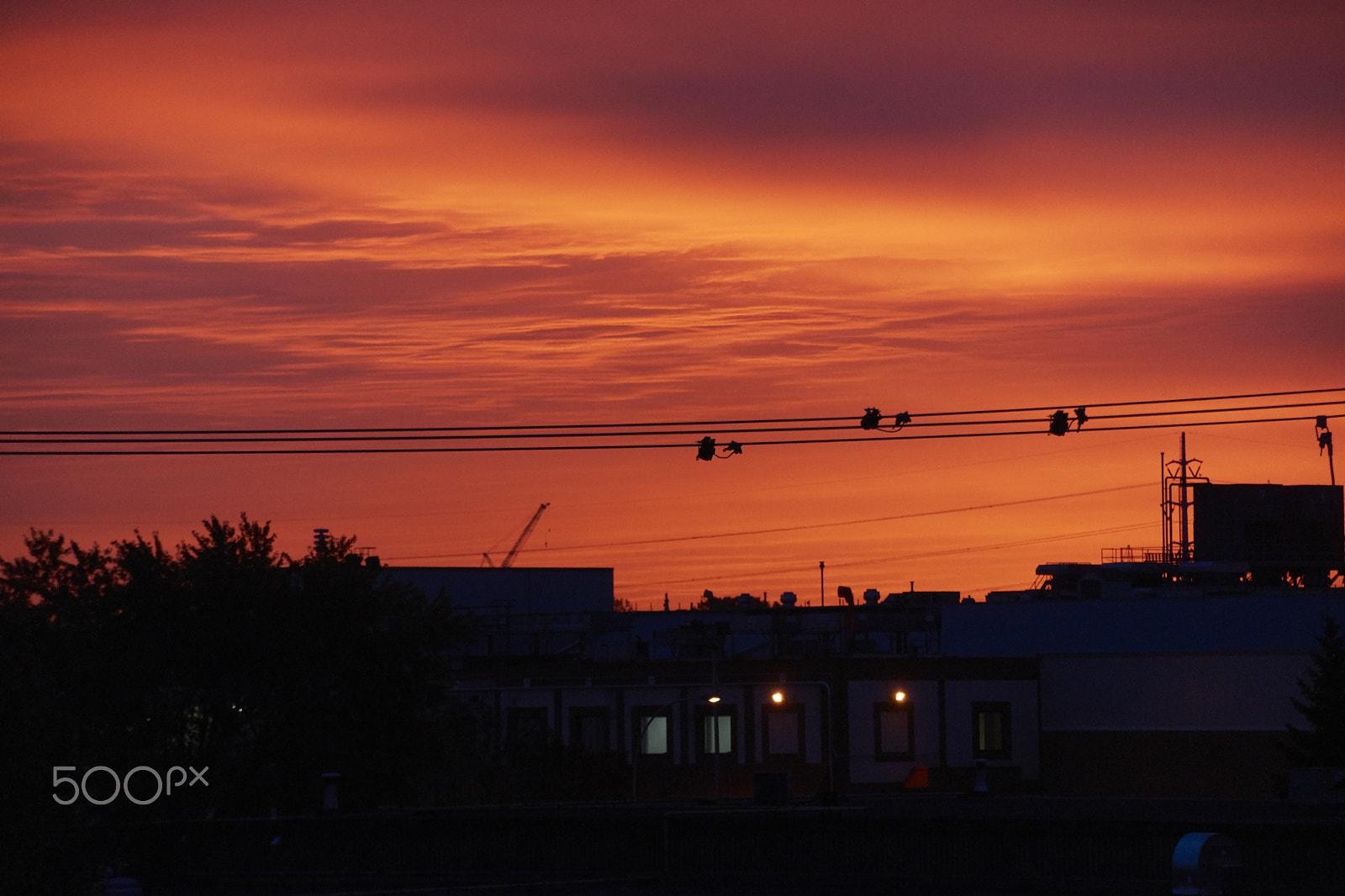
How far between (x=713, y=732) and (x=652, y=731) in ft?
8.71

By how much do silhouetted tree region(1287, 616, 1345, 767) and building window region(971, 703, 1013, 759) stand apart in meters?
12.2

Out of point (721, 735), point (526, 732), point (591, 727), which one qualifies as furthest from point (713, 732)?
point (526, 732)

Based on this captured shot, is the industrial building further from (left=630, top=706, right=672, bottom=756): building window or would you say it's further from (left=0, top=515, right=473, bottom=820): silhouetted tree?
(left=0, top=515, right=473, bottom=820): silhouetted tree

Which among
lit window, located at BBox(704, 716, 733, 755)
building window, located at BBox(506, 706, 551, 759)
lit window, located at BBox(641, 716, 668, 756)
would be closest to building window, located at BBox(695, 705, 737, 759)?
lit window, located at BBox(704, 716, 733, 755)

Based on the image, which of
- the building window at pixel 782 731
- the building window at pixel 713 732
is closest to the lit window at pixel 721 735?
the building window at pixel 713 732

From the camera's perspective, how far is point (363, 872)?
104ft

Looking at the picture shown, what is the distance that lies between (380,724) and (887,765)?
35781 millimetres

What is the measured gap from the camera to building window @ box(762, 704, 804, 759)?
73000 mm

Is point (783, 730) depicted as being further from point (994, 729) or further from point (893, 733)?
point (994, 729)

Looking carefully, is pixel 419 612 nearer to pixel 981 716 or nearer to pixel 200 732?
pixel 200 732

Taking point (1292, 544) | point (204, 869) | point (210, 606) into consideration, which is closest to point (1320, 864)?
point (204, 869)

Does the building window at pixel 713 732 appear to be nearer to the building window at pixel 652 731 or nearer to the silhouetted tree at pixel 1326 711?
the building window at pixel 652 731

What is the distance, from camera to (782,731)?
240 ft

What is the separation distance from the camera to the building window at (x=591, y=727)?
74.2 metres
